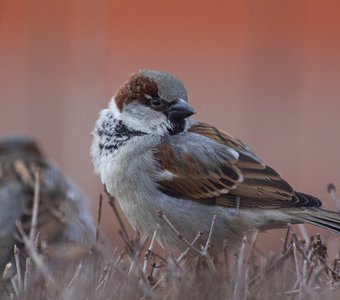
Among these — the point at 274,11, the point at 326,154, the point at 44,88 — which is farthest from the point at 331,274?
the point at 44,88

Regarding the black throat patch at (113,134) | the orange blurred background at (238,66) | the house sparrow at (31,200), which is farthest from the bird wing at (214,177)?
the orange blurred background at (238,66)

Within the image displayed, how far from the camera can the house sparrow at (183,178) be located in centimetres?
310

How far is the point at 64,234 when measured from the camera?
3.38 metres

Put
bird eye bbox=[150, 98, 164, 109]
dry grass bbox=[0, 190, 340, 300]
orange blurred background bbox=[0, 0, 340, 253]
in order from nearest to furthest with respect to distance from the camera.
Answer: dry grass bbox=[0, 190, 340, 300] < bird eye bbox=[150, 98, 164, 109] < orange blurred background bbox=[0, 0, 340, 253]

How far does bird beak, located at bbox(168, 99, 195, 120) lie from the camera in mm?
3109

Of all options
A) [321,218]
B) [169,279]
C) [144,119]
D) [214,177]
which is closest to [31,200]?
[144,119]

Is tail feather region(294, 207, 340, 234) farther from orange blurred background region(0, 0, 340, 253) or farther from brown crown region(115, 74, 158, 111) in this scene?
orange blurred background region(0, 0, 340, 253)

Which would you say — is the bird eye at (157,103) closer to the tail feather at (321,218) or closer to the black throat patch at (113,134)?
the black throat patch at (113,134)

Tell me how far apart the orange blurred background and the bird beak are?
2.50m

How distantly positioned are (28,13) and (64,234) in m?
3.15

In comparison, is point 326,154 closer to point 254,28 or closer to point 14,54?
point 254,28

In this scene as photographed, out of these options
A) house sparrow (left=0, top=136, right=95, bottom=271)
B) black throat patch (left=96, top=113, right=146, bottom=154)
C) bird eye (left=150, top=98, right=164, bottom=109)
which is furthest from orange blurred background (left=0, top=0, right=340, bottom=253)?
bird eye (left=150, top=98, right=164, bottom=109)

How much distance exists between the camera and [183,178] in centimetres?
317

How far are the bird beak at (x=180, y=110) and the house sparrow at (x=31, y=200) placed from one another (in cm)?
42
